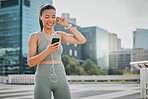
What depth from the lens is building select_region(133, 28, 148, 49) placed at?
88.0 m

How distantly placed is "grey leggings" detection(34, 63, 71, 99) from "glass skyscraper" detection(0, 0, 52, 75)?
58.4 m

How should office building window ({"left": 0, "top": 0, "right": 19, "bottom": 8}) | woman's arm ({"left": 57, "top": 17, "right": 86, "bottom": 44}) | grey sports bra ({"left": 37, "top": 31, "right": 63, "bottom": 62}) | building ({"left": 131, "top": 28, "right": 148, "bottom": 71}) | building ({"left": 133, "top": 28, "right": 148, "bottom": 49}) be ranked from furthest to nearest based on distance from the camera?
building ({"left": 133, "top": 28, "right": 148, "bottom": 49}) → building ({"left": 131, "top": 28, "right": 148, "bottom": 71}) → office building window ({"left": 0, "top": 0, "right": 19, "bottom": 8}) → woman's arm ({"left": 57, "top": 17, "right": 86, "bottom": 44}) → grey sports bra ({"left": 37, "top": 31, "right": 63, "bottom": 62})

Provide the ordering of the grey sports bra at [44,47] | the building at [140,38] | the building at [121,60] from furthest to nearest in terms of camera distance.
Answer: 1. the building at [121,60]
2. the building at [140,38]
3. the grey sports bra at [44,47]

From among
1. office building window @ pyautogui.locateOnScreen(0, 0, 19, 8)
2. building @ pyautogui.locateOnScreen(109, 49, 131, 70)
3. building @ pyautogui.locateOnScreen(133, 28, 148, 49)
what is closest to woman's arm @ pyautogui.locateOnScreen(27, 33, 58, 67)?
office building window @ pyautogui.locateOnScreen(0, 0, 19, 8)

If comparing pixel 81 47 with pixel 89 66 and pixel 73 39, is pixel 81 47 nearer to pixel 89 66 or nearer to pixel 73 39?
pixel 89 66

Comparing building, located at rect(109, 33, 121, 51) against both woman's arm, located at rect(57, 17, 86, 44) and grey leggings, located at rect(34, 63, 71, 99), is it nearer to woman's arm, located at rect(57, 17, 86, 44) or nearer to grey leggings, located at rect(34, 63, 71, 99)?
woman's arm, located at rect(57, 17, 86, 44)

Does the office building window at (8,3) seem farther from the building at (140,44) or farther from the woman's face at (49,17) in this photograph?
the woman's face at (49,17)

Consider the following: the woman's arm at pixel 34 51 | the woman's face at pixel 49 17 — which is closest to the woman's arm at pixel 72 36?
the woman's face at pixel 49 17

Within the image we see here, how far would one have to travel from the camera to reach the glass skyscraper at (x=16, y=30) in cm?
6188

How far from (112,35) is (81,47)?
117 ft

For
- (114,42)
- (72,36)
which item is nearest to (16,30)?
(114,42)

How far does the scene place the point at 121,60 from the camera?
9631cm

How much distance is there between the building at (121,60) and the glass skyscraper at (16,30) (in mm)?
37523

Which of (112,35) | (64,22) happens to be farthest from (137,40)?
(64,22)
